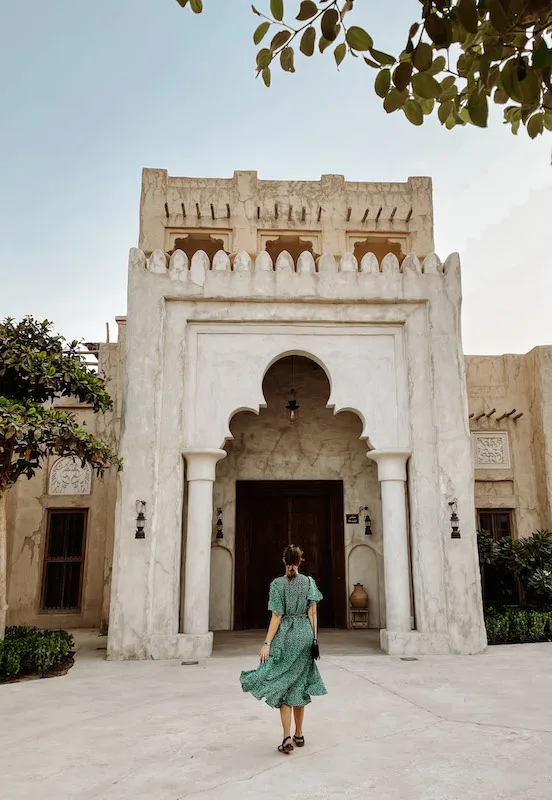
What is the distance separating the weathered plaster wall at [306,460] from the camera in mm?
11977

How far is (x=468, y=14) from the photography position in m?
2.20

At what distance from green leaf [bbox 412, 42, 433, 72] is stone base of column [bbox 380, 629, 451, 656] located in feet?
26.6

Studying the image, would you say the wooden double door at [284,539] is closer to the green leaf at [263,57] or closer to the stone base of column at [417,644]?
the stone base of column at [417,644]

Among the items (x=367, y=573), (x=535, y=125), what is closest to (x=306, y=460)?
(x=367, y=573)

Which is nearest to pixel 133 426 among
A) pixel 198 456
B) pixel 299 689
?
pixel 198 456

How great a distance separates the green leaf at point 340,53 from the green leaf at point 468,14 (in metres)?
0.58

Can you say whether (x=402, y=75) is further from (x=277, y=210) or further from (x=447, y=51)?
(x=277, y=210)

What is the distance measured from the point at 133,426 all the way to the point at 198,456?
1.06 metres

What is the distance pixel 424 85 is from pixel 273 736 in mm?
4727

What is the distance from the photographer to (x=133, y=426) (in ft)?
30.9

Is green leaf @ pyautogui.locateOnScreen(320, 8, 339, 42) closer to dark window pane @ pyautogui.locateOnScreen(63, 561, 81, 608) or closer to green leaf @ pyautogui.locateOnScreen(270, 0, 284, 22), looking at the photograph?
green leaf @ pyautogui.locateOnScreen(270, 0, 284, 22)

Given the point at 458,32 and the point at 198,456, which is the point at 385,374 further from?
the point at 458,32

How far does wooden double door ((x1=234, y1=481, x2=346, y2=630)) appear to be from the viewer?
1204cm

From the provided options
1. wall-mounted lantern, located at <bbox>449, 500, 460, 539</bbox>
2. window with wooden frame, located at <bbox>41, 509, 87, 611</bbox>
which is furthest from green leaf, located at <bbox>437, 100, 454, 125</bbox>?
window with wooden frame, located at <bbox>41, 509, 87, 611</bbox>
